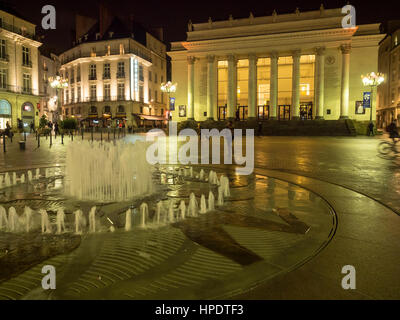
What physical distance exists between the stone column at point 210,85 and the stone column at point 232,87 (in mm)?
2534

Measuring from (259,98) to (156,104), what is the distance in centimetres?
2598

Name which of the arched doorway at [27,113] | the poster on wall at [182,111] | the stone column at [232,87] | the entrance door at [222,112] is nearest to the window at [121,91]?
the poster on wall at [182,111]

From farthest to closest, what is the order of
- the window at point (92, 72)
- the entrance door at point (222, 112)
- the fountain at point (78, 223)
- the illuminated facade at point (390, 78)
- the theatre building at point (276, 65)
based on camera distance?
the window at point (92, 72)
the illuminated facade at point (390, 78)
the entrance door at point (222, 112)
the theatre building at point (276, 65)
the fountain at point (78, 223)

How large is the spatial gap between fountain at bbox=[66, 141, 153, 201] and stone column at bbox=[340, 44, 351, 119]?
136ft

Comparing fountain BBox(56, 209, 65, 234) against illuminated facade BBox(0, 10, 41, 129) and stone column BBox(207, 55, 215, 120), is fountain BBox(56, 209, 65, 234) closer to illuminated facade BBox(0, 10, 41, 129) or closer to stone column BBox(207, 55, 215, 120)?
stone column BBox(207, 55, 215, 120)

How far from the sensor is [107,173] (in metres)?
6.84

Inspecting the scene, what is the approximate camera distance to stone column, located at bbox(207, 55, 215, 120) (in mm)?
47469

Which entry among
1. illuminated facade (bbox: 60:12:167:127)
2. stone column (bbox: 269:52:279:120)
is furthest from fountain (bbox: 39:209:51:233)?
illuminated facade (bbox: 60:12:167:127)

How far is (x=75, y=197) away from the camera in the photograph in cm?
630

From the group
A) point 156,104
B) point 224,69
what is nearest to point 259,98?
point 224,69

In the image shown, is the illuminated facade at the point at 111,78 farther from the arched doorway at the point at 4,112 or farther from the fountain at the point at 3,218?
the fountain at the point at 3,218

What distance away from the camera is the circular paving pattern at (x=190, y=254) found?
2789mm

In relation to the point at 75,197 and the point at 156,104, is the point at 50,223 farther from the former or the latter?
the point at 156,104

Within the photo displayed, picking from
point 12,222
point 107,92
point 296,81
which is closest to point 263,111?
point 296,81
